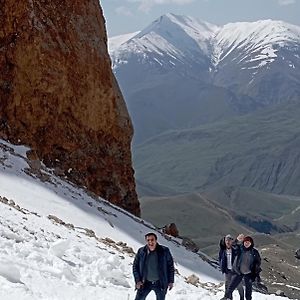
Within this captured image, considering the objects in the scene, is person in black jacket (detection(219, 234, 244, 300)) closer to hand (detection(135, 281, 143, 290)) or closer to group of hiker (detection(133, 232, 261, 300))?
group of hiker (detection(133, 232, 261, 300))

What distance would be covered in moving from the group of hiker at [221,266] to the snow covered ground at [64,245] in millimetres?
982

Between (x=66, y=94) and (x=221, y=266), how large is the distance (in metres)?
19.1

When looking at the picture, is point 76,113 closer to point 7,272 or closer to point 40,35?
point 40,35

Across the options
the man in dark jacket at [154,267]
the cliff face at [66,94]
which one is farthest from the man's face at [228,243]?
the cliff face at [66,94]

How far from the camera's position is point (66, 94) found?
104 ft

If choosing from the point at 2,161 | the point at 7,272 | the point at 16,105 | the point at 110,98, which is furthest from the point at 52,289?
the point at 110,98

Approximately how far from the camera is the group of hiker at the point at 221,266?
34.7ft

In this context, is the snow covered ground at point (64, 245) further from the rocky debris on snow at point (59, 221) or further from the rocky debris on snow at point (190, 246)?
the rocky debris on snow at point (190, 246)

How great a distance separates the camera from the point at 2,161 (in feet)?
76.2

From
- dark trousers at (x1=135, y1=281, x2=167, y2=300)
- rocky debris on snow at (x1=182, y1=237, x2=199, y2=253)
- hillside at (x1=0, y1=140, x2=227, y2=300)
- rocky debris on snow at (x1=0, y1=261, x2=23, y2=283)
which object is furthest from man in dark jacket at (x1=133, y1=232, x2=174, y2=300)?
rocky debris on snow at (x1=182, y1=237, x2=199, y2=253)

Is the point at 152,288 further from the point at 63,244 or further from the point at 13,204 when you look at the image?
the point at 13,204

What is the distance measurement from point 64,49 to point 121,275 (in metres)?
19.3

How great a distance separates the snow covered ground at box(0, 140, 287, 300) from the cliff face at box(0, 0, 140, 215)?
3.26 meters

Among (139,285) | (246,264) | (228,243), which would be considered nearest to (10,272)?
(139,285)
